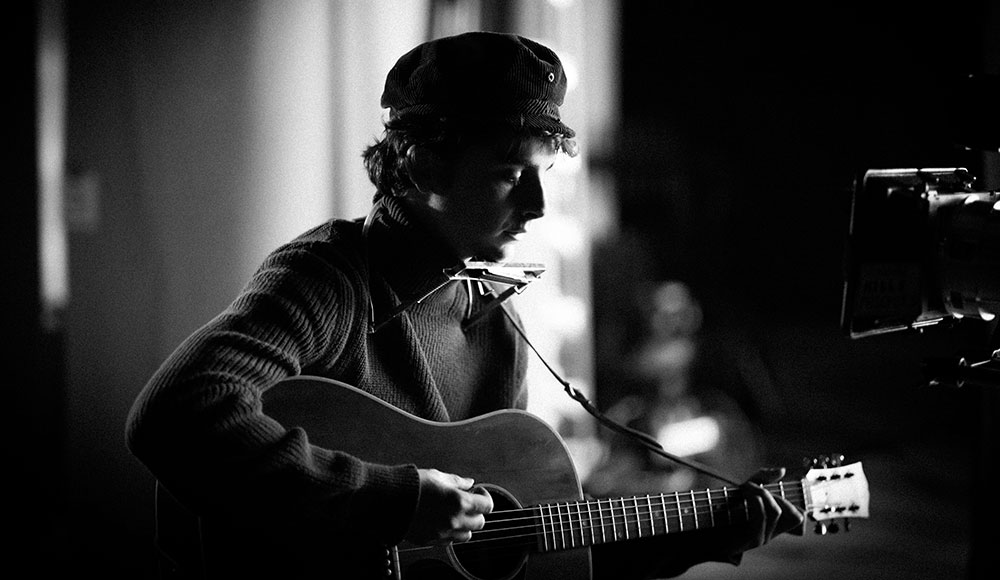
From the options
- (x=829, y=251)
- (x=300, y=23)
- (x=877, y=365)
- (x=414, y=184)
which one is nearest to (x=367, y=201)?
(x=300, y=23)

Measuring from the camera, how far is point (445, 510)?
1.18 m

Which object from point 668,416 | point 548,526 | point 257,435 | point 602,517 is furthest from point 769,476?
point 668,416

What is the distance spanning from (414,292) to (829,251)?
612 centimetres

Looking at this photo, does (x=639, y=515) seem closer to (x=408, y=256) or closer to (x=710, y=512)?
(x=710, y=512)

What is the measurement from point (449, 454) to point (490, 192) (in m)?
0.41

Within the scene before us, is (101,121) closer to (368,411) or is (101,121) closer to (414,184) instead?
(414,184)

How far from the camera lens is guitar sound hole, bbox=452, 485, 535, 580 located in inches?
51.3

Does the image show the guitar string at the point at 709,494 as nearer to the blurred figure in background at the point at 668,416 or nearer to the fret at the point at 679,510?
the fret at the point at 679,510

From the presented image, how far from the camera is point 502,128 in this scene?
132 cm

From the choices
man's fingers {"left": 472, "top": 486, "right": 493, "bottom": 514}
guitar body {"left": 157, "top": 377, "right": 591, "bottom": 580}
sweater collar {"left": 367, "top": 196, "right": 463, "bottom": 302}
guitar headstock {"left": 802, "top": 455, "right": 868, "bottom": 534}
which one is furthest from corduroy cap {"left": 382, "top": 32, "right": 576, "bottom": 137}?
guitar headstock {"left": 802, "top": 455, "right": 868, "bottom": 534}

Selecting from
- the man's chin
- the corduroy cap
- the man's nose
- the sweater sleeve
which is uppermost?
the corduroy cap

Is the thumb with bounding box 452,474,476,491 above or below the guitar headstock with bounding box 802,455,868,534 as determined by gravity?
above

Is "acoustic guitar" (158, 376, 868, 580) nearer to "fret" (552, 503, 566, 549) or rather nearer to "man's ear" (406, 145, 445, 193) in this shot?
"fret" (552, 503, 566, 549)

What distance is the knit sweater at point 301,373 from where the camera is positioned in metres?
1.06
